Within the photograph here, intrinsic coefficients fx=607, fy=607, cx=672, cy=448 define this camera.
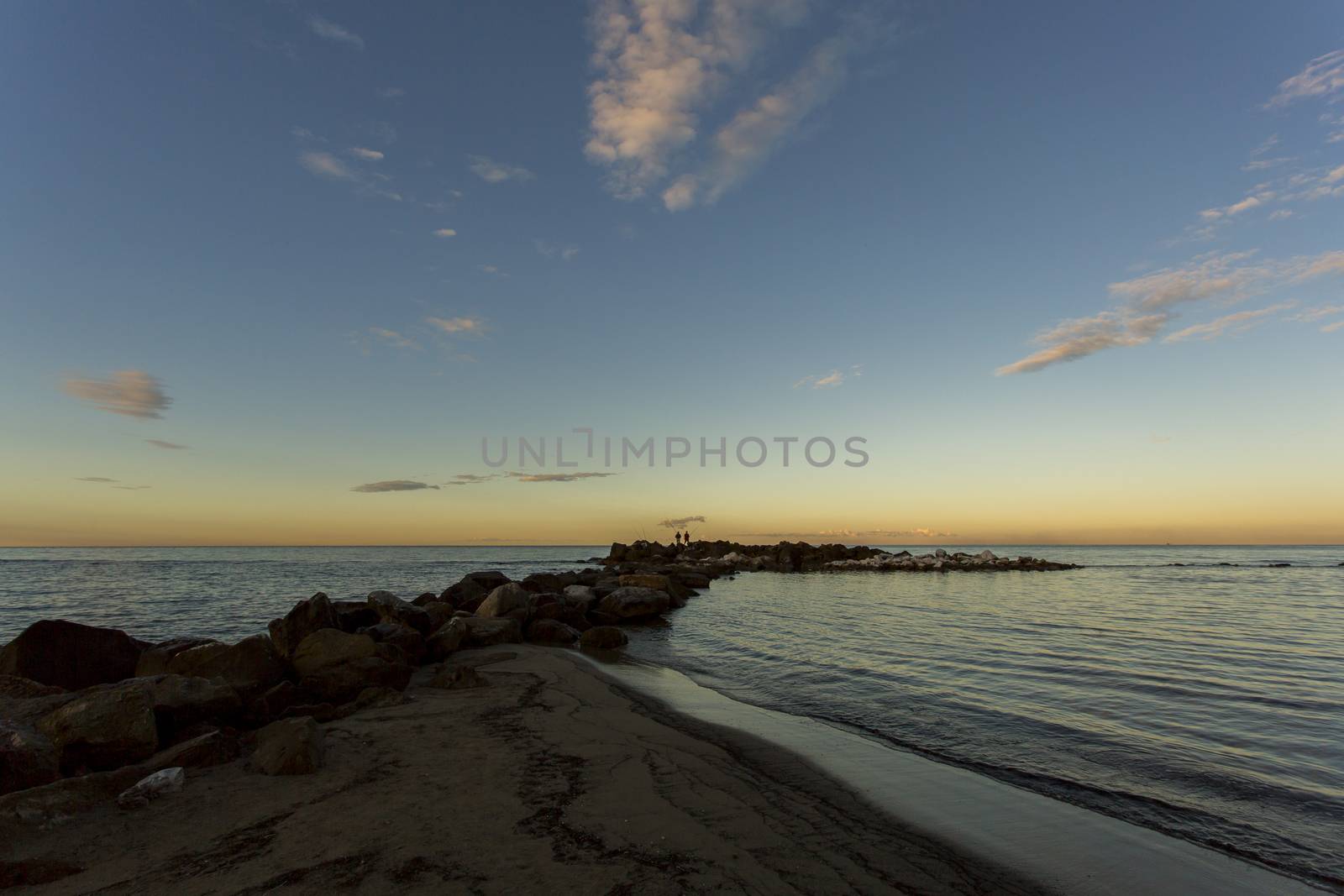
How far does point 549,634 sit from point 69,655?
1035 cm

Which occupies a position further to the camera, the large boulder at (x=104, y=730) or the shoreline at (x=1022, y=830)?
the large boulder at (x=104, y=730)

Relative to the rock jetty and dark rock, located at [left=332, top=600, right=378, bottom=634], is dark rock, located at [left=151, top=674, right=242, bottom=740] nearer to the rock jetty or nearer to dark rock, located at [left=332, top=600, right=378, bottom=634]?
the rock jetty

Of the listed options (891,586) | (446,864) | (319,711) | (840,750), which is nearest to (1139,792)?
(840,750)

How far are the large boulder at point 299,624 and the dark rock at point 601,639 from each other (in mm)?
7595

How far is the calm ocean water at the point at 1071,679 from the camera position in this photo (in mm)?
6711

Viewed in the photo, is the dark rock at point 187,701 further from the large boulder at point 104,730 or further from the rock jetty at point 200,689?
the large boulder at point 104,730

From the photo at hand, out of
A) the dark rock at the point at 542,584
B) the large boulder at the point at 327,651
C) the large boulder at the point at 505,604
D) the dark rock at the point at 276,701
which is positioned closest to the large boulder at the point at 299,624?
the large boulder at the point at 327,651

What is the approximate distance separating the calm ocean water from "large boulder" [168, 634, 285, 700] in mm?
7975

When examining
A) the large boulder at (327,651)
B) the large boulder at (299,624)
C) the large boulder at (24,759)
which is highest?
the large boulder at (299,624)

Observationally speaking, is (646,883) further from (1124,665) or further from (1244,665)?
(1244,665)

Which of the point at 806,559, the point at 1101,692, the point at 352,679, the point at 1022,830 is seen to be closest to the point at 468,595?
the point at 352,679

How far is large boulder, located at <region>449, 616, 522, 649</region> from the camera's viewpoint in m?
14.9

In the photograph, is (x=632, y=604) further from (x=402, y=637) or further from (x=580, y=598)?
(x=402, y=637)

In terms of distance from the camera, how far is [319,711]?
838 centimetres
